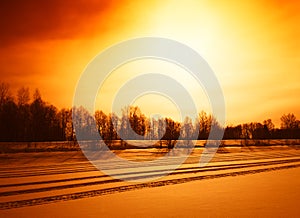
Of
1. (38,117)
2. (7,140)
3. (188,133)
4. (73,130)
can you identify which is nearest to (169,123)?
(188,133)

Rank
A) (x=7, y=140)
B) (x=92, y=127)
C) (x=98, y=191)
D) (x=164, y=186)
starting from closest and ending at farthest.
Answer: (x=98, y=191) < (x=164, y=186) < (x=7, y=140) < (x=92, y=127)

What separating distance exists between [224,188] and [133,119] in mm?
75074

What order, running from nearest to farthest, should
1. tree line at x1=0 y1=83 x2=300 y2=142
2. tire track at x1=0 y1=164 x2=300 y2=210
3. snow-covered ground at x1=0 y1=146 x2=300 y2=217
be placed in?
snow-covered ground at x1=0 y1=146 x2=300 y2=217, tire track at x1=0 y1=164 x2=300 y2=210, tree line at x1=0 y1=83 x2=300 y2=142

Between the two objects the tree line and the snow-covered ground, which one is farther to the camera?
the tree line

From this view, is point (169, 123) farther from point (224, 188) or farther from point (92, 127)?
point (224, 188)

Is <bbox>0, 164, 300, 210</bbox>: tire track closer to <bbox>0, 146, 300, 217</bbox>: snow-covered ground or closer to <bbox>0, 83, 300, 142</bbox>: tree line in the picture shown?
<bbox>0, 146, 300, 217</bbox>: snow-covered ground

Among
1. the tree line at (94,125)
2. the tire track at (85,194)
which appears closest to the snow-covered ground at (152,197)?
the tire track at (85,194)

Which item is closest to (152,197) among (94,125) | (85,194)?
(85,194)

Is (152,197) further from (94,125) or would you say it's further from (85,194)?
(94,125)

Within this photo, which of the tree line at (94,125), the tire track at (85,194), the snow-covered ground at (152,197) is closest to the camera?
the snow-covered ground at (152,197)

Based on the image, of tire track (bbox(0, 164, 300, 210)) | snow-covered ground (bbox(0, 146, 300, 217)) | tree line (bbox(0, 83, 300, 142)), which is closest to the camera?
snow-covered ground (bbox(0, 146, 300, 217))

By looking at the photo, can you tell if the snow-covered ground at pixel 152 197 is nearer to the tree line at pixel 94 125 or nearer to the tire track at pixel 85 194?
the tire track at pixel 85 194

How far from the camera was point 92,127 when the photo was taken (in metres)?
79.7

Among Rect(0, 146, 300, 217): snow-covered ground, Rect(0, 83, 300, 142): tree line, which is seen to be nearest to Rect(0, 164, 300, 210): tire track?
Rect(0, 146, 300, 217): snow-covered ground
